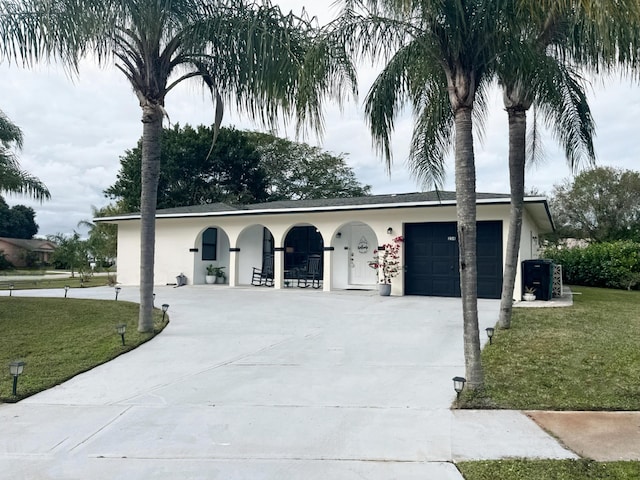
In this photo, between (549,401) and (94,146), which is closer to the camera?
(549,401)

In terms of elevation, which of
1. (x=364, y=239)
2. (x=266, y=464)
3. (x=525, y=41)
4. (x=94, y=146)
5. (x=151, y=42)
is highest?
(x=94, y=146)

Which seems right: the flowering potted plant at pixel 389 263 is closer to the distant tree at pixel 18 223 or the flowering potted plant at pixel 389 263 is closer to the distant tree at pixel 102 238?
the distant tree at pixel 102 238

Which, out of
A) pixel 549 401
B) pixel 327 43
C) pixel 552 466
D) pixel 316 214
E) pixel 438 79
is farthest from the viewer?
pixel 316 214

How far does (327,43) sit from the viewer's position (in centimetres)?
497

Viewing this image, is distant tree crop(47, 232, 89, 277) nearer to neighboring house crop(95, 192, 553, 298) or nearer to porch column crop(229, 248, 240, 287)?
neighboring house crop(95, 192, 553, 298)

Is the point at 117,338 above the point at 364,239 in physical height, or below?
below

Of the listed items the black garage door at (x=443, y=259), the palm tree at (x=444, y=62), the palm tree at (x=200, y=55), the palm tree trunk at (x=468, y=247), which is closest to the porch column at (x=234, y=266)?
the black garage door at (x=443, y=259)

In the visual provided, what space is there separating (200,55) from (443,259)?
8.86 meters

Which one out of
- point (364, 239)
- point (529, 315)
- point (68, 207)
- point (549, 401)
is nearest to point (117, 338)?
point (549, 401)

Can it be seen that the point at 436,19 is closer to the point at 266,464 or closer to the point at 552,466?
the point at 552,466

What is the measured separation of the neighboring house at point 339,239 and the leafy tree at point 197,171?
975 centimetres

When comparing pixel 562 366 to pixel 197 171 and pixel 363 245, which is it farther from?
pixel 197 171

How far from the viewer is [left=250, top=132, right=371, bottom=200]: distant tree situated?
3141cm

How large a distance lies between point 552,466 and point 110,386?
462 cm
